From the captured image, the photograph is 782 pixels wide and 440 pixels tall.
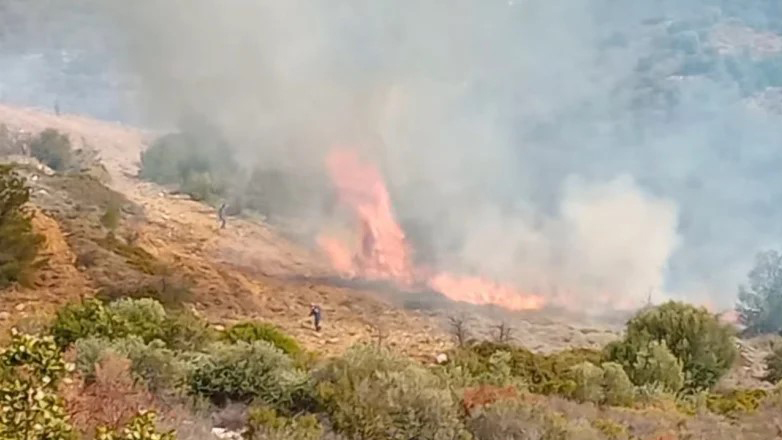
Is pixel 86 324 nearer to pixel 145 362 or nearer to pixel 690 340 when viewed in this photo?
pixel 145 362

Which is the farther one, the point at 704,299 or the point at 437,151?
the point at 437,151

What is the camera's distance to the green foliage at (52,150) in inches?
1794

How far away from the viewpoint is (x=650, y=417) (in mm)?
12992

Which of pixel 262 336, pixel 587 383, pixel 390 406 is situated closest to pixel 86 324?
pixel 262 336

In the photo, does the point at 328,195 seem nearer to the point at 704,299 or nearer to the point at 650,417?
the point at 704,299

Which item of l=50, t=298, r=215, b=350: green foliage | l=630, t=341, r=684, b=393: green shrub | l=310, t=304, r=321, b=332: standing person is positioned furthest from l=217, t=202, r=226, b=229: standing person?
l=50, t=298, r=215, b=350: green foliage

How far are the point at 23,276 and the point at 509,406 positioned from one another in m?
15.5

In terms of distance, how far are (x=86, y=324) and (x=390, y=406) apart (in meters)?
6.51

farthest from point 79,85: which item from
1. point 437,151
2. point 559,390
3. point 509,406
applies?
point 509,406

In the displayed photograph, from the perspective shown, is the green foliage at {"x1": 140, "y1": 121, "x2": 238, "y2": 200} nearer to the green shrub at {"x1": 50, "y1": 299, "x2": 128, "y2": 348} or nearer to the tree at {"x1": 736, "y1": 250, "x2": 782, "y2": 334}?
the tree at {"x1": 736, "y1": 250, "x2": 782, "y2": 334}

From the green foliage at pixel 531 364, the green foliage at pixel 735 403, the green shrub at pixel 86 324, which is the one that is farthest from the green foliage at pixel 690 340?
the green shrub at pixel 86 324

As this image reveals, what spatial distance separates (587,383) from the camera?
54.7 ft

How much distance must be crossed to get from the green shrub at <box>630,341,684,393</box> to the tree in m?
14.3

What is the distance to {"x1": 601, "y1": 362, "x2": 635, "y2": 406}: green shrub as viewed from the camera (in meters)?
16.1
